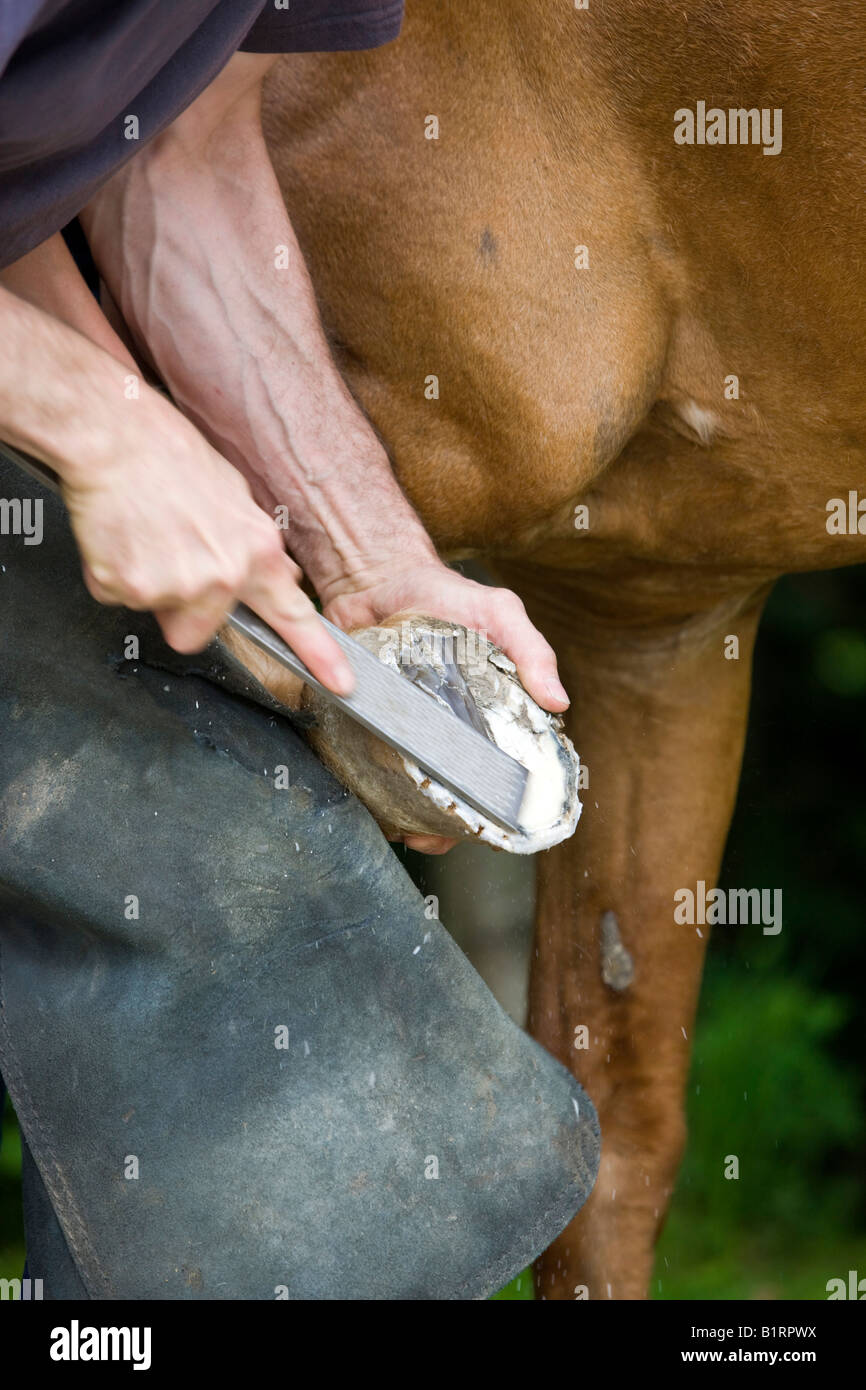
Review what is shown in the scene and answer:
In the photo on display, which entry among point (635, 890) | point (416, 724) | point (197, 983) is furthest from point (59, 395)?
point (635, 890)

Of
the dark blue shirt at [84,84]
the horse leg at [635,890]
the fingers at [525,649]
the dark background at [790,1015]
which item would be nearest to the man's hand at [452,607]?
the fingers at [525,649]

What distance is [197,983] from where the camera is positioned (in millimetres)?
871

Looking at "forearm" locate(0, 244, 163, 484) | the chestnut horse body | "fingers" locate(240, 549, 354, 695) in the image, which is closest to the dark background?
the chestnut horse body

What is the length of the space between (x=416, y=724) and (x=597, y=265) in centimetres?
36

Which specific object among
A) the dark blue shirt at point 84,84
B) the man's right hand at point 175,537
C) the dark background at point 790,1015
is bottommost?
the dark background at point 790,1015

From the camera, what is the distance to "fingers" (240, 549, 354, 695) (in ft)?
2.44

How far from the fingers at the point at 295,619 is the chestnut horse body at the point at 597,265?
308 mm

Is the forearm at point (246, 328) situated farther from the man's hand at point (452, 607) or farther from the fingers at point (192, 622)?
the fingers at point (192, 622)

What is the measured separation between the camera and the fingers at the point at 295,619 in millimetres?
744

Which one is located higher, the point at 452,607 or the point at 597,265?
the point at 597,265

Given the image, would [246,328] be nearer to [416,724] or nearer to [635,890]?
[416,724]
